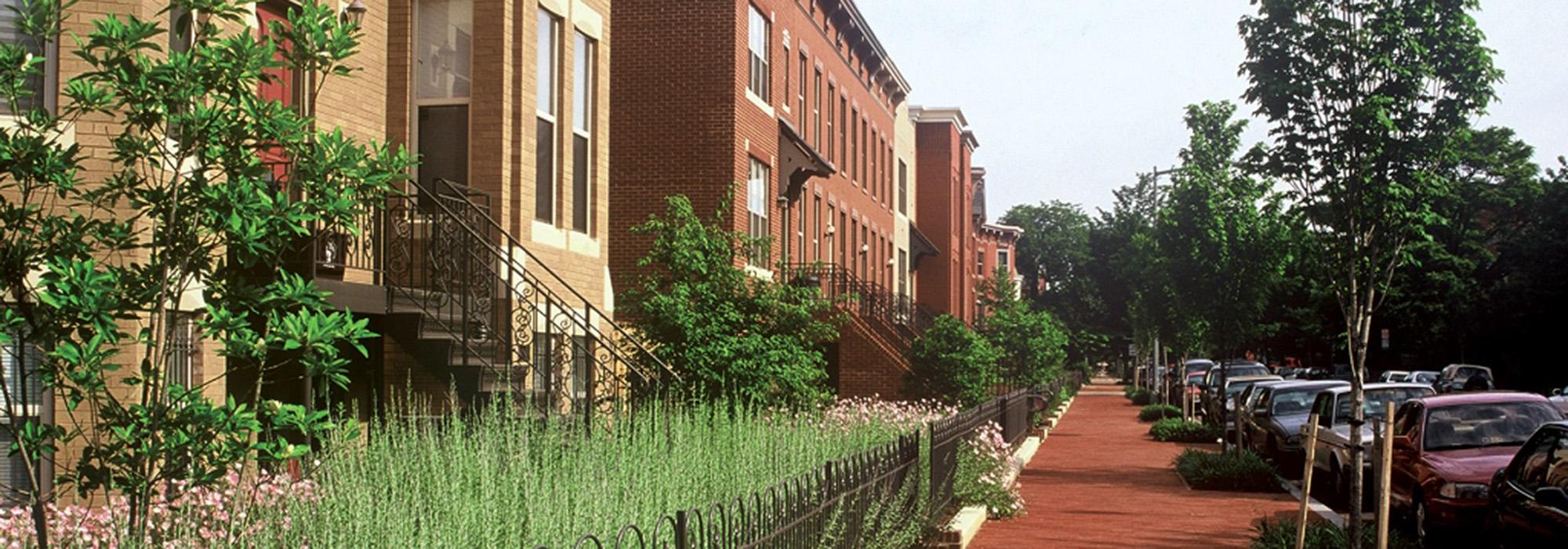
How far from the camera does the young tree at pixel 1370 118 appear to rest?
14.4m

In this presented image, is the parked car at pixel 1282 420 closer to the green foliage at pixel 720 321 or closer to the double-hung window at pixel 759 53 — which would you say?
the green foliage at pixel 720 321

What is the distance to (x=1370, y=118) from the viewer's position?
14.5 meters

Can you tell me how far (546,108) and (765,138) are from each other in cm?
1201

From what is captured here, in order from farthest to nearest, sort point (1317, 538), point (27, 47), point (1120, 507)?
point (1120, 507) < point (1317, 538) < point (27, 47)

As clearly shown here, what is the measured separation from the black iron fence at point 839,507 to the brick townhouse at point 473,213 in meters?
2.57

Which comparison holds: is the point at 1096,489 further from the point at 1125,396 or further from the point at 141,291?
the point at 1125,396

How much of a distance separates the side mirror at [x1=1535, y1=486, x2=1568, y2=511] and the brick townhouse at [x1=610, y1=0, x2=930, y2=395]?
10825 mm

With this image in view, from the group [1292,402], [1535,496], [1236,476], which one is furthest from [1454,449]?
[1292,402]

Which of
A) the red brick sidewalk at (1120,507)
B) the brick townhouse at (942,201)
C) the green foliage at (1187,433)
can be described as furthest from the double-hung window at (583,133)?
the brick townhouse at (942,201)

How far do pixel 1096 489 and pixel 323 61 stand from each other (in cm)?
1491

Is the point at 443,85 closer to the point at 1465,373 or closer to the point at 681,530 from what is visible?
the point at 681,530

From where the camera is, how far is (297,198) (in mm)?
13164

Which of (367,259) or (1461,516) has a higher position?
(367,259)

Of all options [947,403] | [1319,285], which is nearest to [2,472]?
[1319,285]
